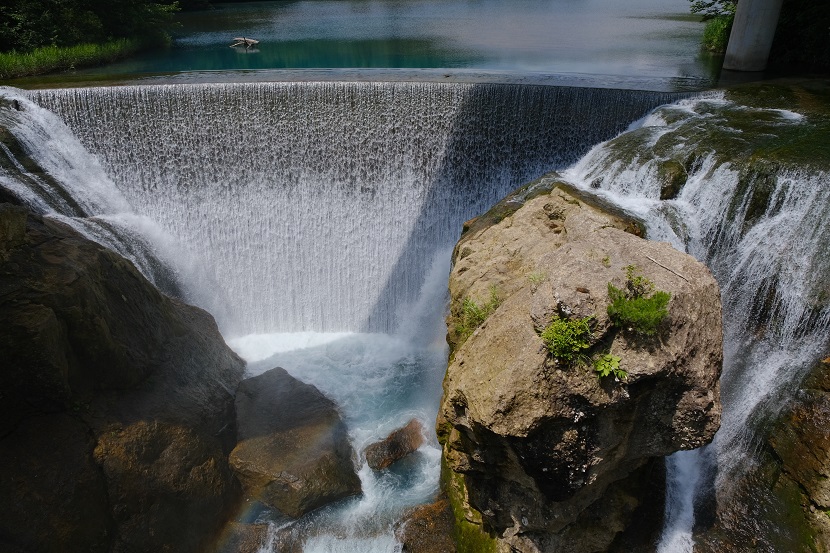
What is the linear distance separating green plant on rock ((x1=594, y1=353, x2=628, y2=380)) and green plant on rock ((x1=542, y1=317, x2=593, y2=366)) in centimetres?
13

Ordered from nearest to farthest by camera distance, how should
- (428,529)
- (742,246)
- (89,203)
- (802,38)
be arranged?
1. (428,529)
2. (742,246)
3. (89,203)
4. (802,38)

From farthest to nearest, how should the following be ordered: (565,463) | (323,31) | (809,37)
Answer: (323,31), (809,37), (565,463)

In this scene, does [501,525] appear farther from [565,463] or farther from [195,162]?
[195,162]

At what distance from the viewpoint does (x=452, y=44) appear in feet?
65.0

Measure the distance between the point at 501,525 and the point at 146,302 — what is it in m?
5.08

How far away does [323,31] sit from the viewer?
23.3m

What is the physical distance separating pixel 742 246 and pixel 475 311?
11.7ft

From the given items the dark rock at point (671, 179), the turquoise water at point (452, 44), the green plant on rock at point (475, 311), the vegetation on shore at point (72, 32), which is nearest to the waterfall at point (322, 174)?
the turquoise water at point (452, 44)

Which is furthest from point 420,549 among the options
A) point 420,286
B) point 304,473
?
point 420,286

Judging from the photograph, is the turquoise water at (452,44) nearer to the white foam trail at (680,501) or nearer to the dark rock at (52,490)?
the white foam trail at (680,501)

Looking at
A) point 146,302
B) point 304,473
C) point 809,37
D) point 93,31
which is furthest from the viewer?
point 93,31

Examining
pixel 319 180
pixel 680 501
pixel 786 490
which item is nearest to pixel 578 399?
pixel 680 501

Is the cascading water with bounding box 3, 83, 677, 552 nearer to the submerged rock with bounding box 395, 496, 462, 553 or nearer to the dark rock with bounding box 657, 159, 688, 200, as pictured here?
the dark rock with bounding box 657, 159, 688, 200

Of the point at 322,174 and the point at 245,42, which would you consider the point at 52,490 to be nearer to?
the point at 322,174
